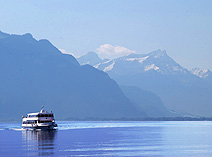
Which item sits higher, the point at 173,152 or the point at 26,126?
the point at 26,126

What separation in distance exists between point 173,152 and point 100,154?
14417 millimetres

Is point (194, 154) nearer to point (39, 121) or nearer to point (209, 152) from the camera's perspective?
point (209, 152)

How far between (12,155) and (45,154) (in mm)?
5807

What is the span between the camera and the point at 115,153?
306 feet

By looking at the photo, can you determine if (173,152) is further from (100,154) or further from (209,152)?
(100,154)

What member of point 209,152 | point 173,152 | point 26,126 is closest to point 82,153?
point 173,152

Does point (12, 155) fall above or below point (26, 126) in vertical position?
below

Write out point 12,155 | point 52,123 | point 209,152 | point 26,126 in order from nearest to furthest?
point 12,155 < point 209,152 < point 52,123 < point 26,126

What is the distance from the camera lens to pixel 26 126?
651 feet

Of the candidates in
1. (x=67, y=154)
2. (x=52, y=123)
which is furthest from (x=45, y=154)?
(x=52, y=123)

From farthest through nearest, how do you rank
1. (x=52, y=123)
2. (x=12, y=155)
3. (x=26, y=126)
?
(x=26, y=126)
(x=52, y=123)
(x=12, y=155)

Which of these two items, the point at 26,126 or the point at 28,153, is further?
the point at 26,126

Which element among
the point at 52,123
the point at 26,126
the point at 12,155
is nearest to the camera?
the point at 12,155

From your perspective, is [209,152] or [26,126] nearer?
[209,152]
